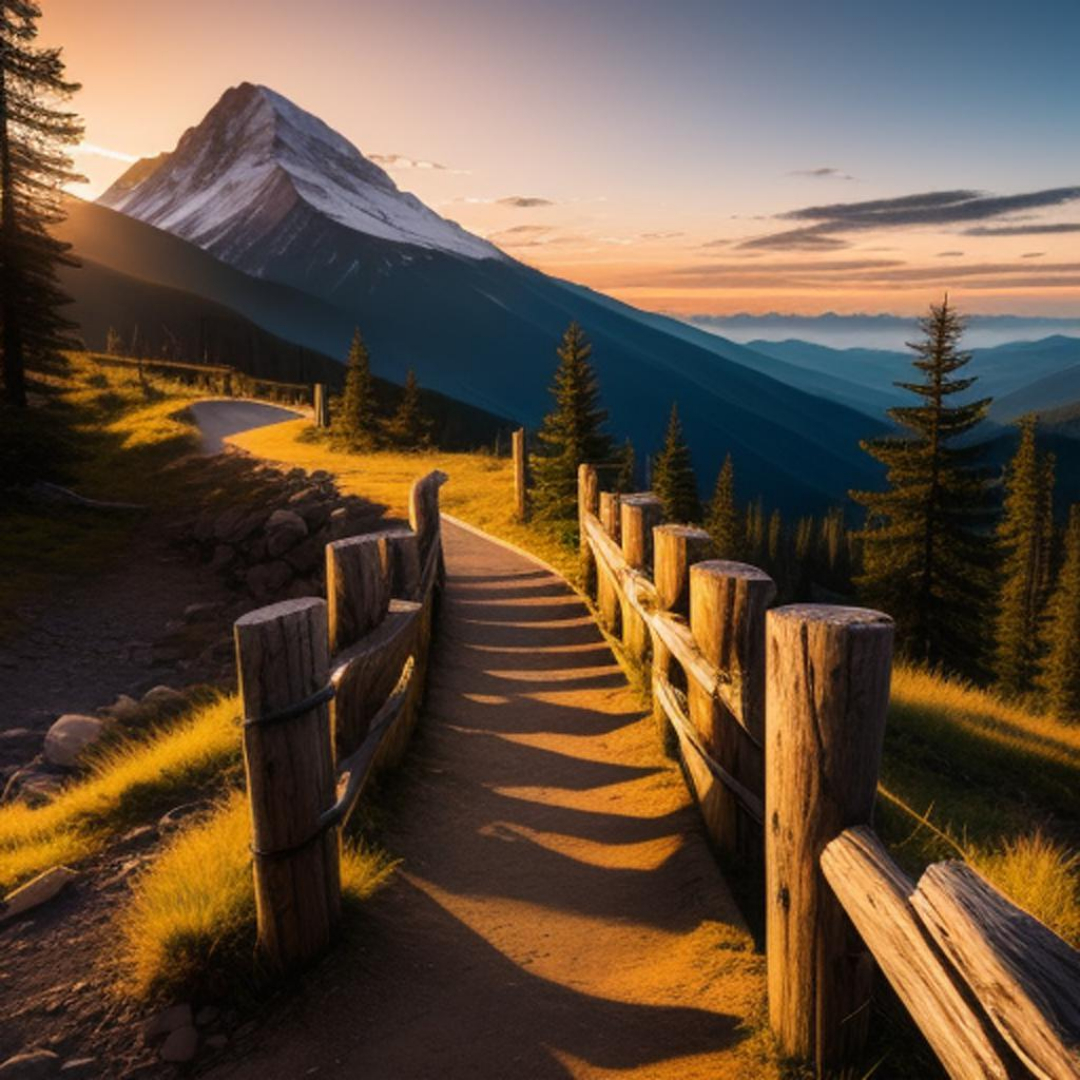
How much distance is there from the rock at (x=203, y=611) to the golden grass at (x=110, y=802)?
321 inches

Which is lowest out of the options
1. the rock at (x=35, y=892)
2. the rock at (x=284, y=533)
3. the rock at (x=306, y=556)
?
the rock at (x=306, y=556)

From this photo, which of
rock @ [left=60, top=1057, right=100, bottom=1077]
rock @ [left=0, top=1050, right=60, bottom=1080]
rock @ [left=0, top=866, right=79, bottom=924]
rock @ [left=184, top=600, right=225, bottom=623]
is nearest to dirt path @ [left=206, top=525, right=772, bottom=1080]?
rock @ [left=60, top=1057, right=100, bottom=1077]

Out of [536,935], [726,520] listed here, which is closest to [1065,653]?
[726,520]

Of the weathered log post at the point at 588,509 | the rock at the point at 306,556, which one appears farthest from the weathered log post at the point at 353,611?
the rock at the point at 306,556

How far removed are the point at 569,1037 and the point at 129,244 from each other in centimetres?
22919

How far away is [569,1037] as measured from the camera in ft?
10.8

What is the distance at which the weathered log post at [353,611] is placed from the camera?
14.8 feet

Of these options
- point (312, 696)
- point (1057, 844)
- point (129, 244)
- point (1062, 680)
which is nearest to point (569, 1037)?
point (312, 696)

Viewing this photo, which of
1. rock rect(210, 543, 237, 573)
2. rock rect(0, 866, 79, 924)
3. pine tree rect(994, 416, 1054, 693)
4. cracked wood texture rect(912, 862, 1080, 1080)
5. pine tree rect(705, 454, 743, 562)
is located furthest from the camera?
pine tree rect(705, 454, 743, 562)

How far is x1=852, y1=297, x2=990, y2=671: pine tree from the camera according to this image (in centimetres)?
2478

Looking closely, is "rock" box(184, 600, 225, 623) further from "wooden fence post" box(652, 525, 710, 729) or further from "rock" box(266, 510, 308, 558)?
"wooden fence post" box(652, 525, 710, 729)

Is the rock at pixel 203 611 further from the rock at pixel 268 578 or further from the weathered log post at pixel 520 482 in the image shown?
the weathered log post at pixel 520 482

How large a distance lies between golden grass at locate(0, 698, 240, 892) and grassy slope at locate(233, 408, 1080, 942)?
4679mm

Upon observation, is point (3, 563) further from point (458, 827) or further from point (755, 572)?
point (755, 572)
